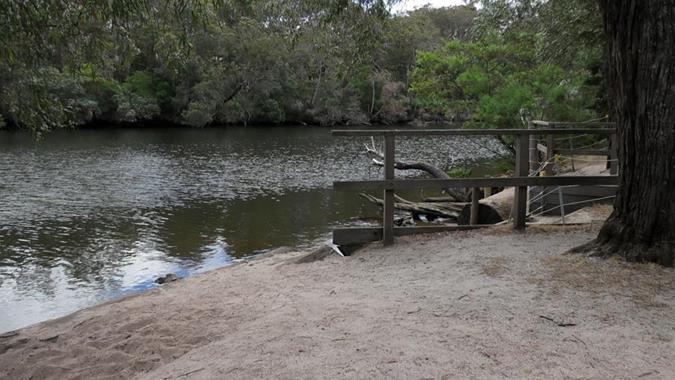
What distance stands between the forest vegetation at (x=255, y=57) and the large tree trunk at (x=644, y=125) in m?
3.12

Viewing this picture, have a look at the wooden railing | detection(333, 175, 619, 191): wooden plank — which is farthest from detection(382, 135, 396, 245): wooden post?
detection(333, 175, 619, 191): wooden plank

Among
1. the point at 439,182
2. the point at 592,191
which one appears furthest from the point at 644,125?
the point at 592,191

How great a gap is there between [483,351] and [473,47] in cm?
2046

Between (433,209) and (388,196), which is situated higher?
(388,196)

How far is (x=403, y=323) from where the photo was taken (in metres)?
4.48

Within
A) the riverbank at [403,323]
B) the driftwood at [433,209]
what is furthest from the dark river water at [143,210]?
the riverbank at [403,323]

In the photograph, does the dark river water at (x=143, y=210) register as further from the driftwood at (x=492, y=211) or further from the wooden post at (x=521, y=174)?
the wooden post at (x=521, y=174)

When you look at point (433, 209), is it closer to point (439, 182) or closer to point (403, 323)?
point (439, 182)

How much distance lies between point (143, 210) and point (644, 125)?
15.1 metres

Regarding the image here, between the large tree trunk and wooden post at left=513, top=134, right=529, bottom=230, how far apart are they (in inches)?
52.1

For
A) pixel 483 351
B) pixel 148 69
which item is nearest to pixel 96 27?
pixel 483 351

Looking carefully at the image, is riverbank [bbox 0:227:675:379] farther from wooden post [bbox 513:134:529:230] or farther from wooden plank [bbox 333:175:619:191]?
wooden plank [bbox 333:175:619:191]

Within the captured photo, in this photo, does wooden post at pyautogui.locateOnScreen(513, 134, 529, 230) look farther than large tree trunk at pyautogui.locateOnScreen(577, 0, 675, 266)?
Yes

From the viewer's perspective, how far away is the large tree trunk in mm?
5309
